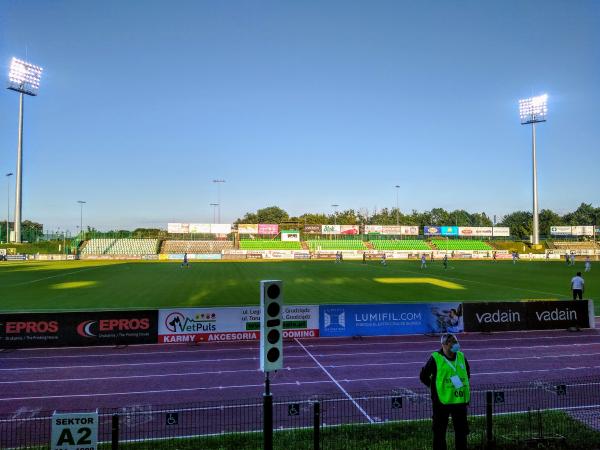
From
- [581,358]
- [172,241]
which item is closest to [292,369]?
[581,358]

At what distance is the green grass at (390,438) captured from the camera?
775 cm

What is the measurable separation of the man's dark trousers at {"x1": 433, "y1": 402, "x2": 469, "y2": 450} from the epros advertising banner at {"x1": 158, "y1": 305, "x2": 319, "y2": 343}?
11600mm

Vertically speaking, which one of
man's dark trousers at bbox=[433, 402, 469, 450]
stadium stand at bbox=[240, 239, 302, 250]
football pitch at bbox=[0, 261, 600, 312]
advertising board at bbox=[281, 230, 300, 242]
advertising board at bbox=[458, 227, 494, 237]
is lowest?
football pitch at bbox=[0, 261, 600, 312]

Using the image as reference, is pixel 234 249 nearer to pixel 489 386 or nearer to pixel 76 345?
pixel 76 345

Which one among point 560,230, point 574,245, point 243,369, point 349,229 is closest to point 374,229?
point 349,229

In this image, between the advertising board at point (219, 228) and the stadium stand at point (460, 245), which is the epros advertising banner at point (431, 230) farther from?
the advertising board at point (219, 228)

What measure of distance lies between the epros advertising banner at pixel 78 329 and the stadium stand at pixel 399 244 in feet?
238

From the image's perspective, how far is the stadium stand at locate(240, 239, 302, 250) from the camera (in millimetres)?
84225

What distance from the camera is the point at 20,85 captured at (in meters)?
72.8

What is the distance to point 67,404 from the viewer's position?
11.0 meters

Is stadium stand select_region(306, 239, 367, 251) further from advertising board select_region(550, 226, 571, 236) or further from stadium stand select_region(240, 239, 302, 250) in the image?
advertising board select_region(550, 226, 571, 236)

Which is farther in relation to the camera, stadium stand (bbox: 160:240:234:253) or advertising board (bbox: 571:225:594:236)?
advertising board (bbox: 571:225:594:236)

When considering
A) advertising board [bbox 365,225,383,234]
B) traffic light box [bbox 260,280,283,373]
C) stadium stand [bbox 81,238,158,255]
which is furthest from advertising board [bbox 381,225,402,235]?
traffic light box [bbox 260,280,283,373]

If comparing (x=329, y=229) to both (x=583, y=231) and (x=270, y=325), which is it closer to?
(x=583, y=231)
